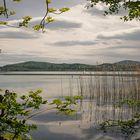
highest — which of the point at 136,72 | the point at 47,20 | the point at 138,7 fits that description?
the point at 138,7

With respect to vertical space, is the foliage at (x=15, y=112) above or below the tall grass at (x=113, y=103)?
above

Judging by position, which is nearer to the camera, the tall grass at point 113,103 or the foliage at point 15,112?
the foliage at point 15,112

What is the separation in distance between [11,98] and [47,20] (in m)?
0.90

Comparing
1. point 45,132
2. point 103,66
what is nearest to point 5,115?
point 45,132

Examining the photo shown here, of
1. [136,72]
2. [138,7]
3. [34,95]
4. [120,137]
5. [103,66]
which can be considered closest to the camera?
[34,95]

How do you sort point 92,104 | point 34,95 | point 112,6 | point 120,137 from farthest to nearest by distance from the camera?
point 92,104
point 120,137
point 112,6
point 34,95

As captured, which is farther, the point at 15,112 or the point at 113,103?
the point at 113,103

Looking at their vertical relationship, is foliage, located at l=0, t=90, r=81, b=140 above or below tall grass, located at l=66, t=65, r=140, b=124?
above

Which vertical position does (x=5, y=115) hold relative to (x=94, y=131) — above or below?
above

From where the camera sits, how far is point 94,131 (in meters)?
17.6

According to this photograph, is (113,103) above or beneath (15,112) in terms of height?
beneath

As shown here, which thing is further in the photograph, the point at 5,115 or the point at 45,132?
the point at 45,132

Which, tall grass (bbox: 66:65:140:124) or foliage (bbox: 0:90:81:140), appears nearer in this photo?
foliage (bbox: 0:90:81:140)

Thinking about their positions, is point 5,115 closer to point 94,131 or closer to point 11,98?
point 11,98
